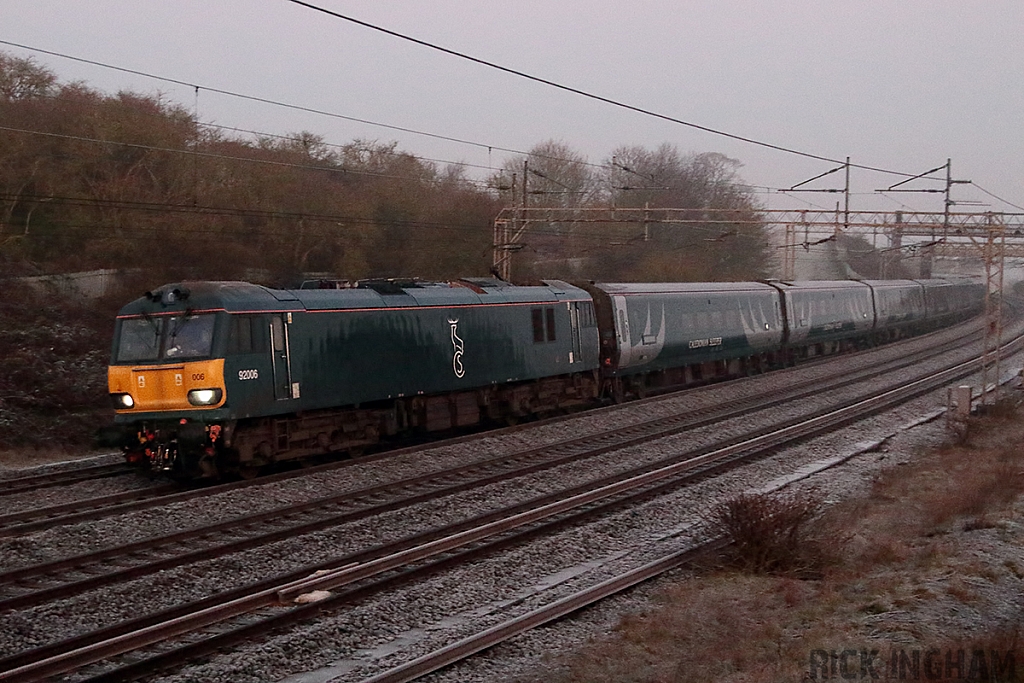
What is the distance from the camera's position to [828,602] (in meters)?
9.38

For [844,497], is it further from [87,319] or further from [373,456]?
[87,319]

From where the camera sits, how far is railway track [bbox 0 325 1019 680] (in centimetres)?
786

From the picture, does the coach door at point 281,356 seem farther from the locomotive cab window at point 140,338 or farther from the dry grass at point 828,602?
the dry grass at point 828,602

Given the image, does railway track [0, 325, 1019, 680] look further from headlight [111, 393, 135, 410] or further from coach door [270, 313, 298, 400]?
headlight [111, 393, 135, 410]

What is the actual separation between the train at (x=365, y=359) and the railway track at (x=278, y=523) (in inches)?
54.2

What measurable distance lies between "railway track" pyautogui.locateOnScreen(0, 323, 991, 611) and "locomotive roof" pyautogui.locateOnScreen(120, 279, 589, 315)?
2712 mm

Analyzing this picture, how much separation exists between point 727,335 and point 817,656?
22.7m

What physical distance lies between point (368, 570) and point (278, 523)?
2.62 meters

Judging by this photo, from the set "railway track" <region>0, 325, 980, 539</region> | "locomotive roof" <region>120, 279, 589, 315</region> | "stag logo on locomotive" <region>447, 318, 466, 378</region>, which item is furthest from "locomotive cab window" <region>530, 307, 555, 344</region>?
"railway track" <region>0, 325, 980, 539</region>

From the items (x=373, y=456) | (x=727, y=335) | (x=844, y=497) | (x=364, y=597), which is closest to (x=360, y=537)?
(x=364, y=597)

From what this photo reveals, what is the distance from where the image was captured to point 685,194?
58.9m

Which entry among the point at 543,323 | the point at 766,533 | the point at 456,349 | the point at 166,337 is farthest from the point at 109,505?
the point at 543,323

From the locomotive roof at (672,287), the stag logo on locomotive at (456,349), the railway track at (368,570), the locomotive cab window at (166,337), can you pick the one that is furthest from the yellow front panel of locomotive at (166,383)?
the locomotive roof at (672,287)

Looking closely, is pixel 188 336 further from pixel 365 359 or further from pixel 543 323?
pixel 543 323
